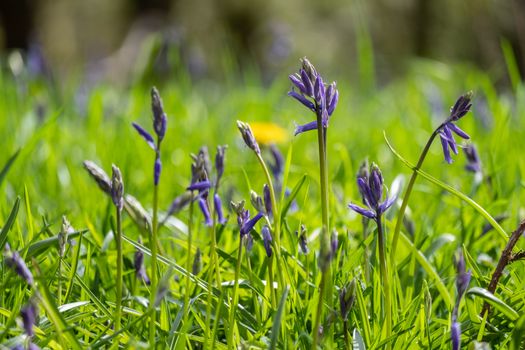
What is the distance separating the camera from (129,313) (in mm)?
1371

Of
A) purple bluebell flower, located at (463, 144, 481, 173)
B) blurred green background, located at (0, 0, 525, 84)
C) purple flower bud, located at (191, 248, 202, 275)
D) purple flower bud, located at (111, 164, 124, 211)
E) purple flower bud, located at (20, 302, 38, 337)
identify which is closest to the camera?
purple flower bud, located at (20, 302, 38, 337)

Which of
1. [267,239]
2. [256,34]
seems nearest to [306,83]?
[267,239]

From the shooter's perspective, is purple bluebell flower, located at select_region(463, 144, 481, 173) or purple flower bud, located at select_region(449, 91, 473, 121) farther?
purple bluebell flower, located at select_region(463, 144, 481, 173)

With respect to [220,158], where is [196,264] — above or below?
below

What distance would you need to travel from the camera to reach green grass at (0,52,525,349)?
1.30 m

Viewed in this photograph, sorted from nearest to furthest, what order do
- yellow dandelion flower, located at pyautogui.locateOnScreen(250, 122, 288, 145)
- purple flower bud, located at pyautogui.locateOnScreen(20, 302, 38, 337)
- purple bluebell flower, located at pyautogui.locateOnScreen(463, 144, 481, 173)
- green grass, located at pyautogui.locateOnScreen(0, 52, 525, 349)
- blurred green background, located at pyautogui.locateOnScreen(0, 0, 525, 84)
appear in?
1. purple flower bud, located at pyautogui.locateOnScreen(20, 302, 38, 337)
2. green grass, located at pyautogui.locateOnScreen(0, 52, 525, 349)
3. purple bluebell flower, located at pyautogui.locateOnScreen(463, 144, 481, 173)
4. yellow dandelion flower, located at pyautogui.locateOnScreen(250, 122, 288, 145)
5. blurred green background, located at pyautogui.locateOnScreen(0, 0, 525, 84)

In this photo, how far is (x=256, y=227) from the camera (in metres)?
1.74

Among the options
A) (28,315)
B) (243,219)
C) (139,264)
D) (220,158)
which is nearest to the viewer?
(28,315)

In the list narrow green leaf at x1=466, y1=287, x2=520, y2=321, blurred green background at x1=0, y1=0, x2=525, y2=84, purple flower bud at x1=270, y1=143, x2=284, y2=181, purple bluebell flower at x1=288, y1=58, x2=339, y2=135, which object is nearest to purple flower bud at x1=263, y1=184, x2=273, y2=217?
purple bluebell flower at x1=288, y1=58, x2=339, y2=135

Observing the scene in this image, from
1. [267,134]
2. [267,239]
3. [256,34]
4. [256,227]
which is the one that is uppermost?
[267,239]

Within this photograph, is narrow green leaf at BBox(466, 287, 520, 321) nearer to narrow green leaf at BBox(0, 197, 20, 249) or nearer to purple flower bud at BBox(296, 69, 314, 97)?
purple flower bud at BBox(296, 69, 314, 97)

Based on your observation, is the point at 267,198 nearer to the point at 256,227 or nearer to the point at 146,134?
the point at 146,134

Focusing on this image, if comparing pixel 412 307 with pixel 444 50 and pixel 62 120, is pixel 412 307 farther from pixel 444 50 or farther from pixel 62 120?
pixel 444 50

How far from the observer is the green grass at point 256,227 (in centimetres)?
130
